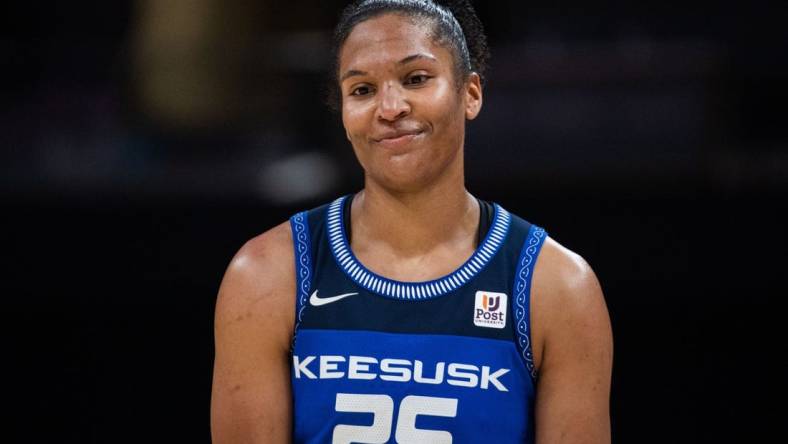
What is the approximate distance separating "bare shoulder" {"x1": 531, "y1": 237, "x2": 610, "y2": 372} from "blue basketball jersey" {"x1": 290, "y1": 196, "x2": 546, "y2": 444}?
0.02m

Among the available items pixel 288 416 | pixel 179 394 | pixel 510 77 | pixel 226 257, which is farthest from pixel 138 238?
pixel 288 416

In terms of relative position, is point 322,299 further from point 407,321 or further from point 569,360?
point 569,360

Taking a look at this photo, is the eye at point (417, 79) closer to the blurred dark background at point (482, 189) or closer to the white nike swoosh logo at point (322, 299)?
the white nike swoosh logo at point (322, 299)

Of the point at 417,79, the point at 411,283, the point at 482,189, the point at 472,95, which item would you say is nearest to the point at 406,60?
the point at 417,79

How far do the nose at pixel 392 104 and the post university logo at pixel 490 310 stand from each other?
1.24 feet

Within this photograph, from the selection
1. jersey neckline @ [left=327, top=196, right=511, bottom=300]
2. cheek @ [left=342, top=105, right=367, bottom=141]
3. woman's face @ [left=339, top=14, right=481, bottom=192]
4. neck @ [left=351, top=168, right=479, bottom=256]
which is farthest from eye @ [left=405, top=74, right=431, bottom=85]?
jersey neckline @ [left=327, top=196, right=511, bottom=300]

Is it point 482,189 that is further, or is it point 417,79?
point 482,189

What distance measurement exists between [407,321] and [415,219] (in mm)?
227

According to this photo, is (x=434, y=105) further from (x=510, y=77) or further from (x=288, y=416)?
(x=510, y=77)

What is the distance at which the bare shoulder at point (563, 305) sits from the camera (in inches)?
81.6

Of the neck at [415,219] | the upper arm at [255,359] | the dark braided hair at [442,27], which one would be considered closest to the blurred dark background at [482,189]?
the dark braided hair at [442,27]

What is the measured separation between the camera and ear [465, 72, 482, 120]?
2205mm

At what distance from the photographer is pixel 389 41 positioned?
2080mm

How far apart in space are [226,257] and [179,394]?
0.51 meters
